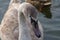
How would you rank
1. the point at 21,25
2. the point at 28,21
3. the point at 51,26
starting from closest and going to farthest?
the point at 28,21 < the point at 21,25 < the point at 51,26

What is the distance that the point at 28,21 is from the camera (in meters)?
4.66

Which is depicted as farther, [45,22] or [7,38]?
[45,22]

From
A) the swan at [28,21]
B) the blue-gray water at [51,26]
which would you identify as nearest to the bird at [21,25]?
the swan at [28,21]

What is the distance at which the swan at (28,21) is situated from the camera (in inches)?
178

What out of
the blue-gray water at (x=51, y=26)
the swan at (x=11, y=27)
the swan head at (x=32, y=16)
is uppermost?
the swan head at (x=32, y=16)

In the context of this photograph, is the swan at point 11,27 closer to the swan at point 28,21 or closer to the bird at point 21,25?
the bird at point 21,25

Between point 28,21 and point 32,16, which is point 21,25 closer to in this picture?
point 28,21

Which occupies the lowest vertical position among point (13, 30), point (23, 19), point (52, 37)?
point (52, 37)

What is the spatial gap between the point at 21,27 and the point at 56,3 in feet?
13.4

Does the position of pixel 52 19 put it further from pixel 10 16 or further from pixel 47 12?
pixel 10 16

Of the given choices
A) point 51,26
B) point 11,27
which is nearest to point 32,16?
point 11,27

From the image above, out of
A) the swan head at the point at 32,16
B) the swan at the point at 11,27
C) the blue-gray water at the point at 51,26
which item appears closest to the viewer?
the swan head at the point at 32,16

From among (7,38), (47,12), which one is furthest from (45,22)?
(7,38)

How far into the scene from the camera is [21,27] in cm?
486
